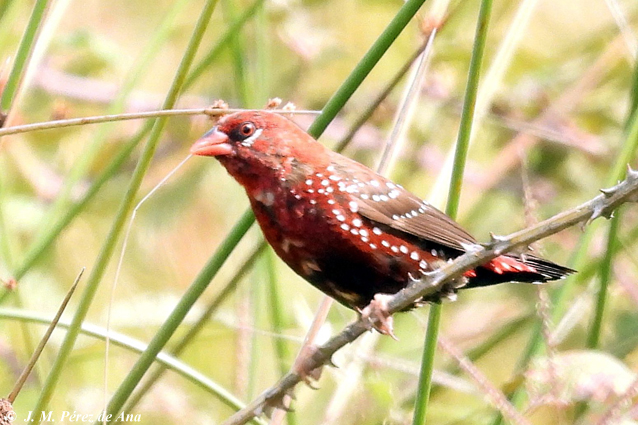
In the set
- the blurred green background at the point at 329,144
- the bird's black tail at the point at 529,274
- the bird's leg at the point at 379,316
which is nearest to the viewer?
the bird's leg at the point at 379,316

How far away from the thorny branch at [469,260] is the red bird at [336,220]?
0.36m

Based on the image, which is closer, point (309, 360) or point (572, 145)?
point (309, 360)

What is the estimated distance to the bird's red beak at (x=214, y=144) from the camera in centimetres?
246

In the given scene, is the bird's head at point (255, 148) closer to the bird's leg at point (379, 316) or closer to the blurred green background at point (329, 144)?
the blurred green background at point (329, 144)

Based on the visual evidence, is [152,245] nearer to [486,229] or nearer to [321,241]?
[486,229]

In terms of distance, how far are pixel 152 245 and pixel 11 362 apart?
110cm

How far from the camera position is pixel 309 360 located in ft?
6.87

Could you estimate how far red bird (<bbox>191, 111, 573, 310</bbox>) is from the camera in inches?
95.9

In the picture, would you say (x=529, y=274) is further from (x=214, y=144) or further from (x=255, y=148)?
(x=214, y=144)

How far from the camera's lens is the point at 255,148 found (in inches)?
101

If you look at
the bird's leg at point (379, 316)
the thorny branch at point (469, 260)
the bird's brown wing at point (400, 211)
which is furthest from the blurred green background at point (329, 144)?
the thorny branch at point (469, 260)

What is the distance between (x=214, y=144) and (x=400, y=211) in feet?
1.86

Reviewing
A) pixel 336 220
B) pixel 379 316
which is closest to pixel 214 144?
pixel 336 220

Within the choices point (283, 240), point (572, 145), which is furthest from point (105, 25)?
point (283, 240)
